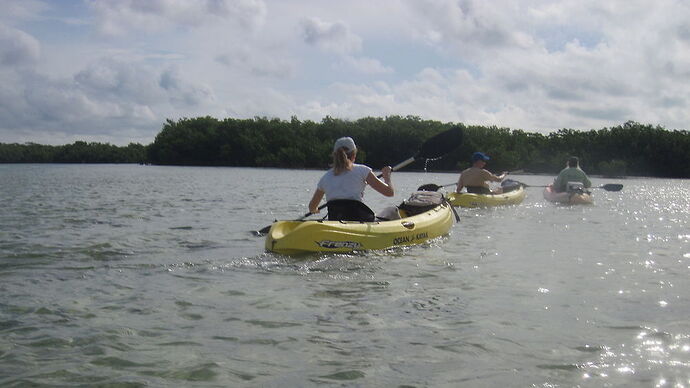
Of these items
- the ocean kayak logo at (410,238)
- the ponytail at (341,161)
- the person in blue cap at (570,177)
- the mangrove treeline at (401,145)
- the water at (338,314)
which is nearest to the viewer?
the water at (338,314)

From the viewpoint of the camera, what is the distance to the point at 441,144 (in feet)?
40.4

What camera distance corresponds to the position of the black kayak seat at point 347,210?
831cm

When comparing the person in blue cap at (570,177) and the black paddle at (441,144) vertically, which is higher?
the black paddle at (441,144)

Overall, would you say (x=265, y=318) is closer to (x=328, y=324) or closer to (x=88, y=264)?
(x=328, y=324)

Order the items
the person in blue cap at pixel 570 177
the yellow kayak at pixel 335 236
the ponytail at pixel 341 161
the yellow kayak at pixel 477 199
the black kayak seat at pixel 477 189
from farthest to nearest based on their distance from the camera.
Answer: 1. the person in blue cap at pixel 570 177
2. the black kayak seat at pixel 477 189
3. the yellow kayak at pixel 477 199
4. the ponytail at pixel 341 161
5. the yellow kayak at pixel 335 236

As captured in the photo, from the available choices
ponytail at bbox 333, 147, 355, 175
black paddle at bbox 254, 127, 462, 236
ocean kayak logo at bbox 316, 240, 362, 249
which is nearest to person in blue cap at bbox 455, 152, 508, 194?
black paddle at bbox 254, 127, 462, 236

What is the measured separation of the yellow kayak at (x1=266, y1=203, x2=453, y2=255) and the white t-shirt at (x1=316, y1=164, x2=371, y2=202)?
391mm

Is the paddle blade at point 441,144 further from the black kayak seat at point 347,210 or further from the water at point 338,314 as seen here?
the black kayak seat at point 347,210

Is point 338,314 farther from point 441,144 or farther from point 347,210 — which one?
point 441,144

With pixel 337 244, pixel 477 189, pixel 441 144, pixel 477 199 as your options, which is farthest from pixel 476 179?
pixel 337 244

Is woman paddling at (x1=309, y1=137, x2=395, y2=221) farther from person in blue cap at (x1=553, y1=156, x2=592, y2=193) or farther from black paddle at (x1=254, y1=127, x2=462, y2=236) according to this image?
person in blue cap at (x1=553, y1=156, x2=592, y2=193)

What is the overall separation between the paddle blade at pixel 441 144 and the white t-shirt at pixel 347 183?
4118 mm

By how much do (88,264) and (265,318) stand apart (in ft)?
10.4

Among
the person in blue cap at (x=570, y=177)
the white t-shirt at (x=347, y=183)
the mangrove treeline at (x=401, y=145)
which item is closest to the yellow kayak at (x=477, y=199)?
the person in blue cap at (x=570, y=177)
